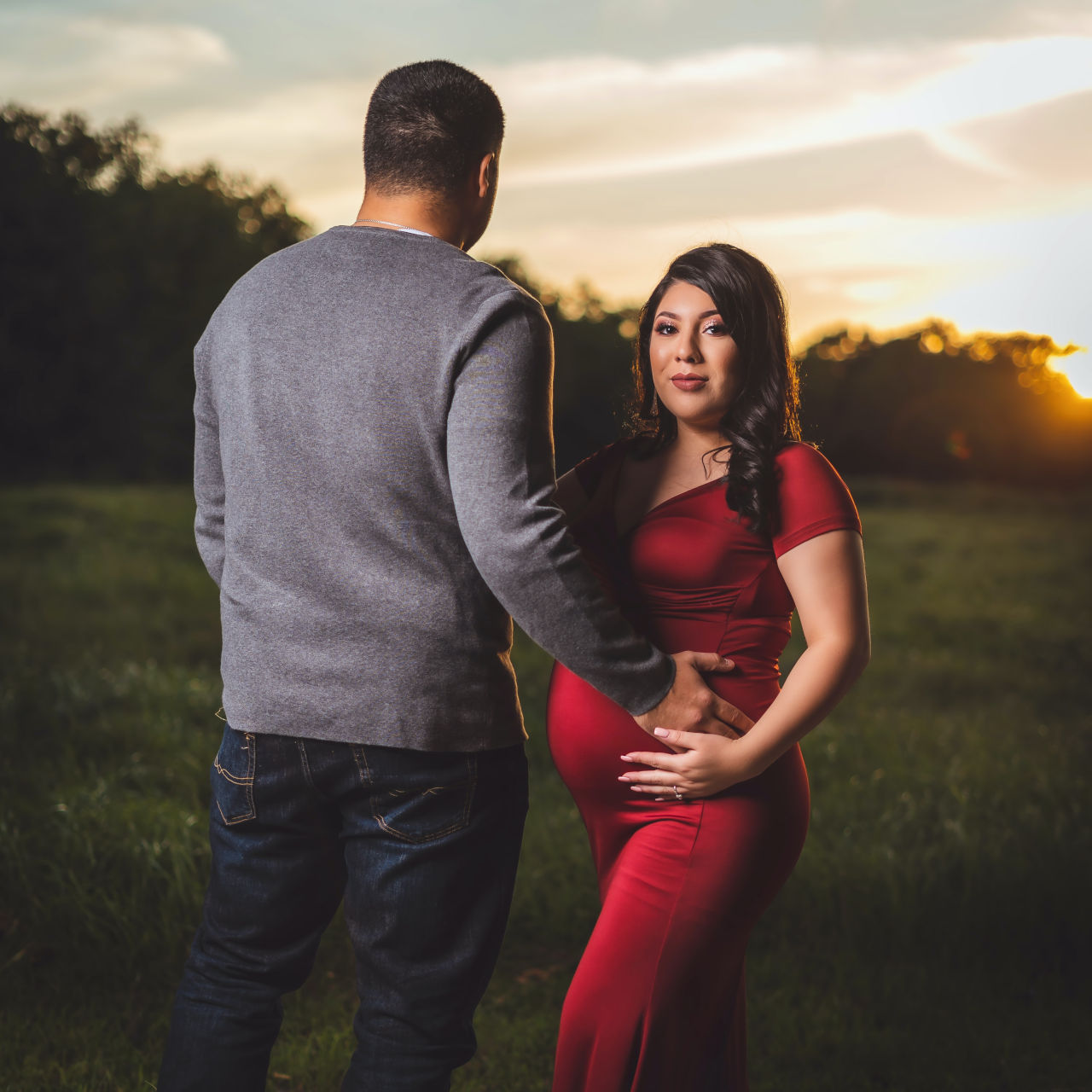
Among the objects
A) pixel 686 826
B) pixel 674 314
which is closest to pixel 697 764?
pixel 686 826

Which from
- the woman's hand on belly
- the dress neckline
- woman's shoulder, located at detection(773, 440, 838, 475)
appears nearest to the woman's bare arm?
the woman's hand on belly

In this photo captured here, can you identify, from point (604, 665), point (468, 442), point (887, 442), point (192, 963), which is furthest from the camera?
point (887, 442)

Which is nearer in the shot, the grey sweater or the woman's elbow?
the grey sweater

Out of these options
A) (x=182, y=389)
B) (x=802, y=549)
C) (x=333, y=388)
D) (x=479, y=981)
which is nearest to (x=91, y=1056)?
(x=479, y=981)

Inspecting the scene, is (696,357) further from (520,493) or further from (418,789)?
(418,789)

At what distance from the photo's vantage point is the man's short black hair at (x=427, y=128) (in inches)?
77.4

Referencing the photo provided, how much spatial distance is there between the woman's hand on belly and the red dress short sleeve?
44 centimetres

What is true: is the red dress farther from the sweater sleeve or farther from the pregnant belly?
the sweater sleeve

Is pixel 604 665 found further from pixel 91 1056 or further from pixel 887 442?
pixel 887 442

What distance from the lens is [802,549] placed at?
2.14m

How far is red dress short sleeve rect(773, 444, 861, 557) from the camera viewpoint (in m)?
2.15

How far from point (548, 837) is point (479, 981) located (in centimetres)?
294

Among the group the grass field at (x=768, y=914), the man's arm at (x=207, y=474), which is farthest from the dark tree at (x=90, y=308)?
the man's arm at (x=207, y=474)

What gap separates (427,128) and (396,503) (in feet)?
2.44
